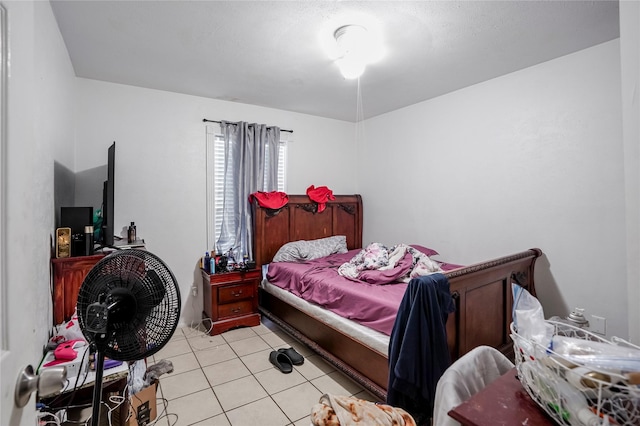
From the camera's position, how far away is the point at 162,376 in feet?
8.05

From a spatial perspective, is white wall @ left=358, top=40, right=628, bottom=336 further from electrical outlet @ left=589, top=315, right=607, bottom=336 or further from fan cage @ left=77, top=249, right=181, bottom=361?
fan cage @ left=77, top=249, right=181, bottom=361

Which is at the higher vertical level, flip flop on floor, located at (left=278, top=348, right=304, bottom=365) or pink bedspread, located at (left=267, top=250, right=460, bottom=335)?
pink bedspread, located at (left=267, top=250, right=460, bottom=335)

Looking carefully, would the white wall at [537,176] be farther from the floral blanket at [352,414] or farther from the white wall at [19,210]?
the white wall at [19,210]

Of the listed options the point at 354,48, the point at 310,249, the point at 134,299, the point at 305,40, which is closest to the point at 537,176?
the point at 354,48

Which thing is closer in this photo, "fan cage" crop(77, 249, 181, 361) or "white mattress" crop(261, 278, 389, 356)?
"fan cage" crop(77, 249, 181, 361)

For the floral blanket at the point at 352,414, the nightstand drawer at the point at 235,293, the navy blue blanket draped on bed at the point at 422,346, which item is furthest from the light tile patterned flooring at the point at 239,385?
the floral blanket at the point at 352,414

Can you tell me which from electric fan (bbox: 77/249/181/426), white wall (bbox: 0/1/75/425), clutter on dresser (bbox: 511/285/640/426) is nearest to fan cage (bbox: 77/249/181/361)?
electric fan (bbox: 77/249/181/426)

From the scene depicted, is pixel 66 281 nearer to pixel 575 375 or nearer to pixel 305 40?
pixel 305 40

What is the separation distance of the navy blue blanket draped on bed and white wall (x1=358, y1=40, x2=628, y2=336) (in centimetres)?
164

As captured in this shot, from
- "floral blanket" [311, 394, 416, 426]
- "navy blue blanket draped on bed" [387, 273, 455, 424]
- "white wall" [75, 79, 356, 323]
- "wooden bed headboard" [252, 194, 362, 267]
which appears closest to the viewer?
"floral blanket" [311, 394, 416, 426]

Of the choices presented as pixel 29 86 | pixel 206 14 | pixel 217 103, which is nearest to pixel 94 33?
pixel 206 14

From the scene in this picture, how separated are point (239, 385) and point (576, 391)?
87.4 inches

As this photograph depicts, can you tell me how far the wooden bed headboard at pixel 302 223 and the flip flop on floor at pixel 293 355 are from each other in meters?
1.24

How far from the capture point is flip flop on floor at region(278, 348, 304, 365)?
8.56 feet
